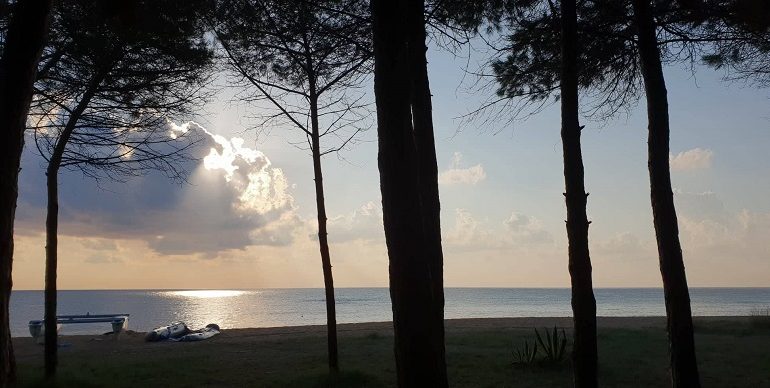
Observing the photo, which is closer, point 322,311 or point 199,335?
point 199,335

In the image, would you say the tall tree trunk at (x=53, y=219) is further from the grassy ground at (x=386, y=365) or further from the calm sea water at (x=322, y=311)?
the calm sea water at (x=322, y=311)

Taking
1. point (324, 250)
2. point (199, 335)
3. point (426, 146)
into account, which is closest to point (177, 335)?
point (199, 335)

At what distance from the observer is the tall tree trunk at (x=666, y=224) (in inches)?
298

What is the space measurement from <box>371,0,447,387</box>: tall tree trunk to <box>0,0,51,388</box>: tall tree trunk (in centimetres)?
297

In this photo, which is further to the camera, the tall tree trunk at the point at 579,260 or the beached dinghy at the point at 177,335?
the beached dinghy at the point at 177,335

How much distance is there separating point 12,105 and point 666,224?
22.1ft

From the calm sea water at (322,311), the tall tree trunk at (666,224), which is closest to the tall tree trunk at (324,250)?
the tall tree trunk at (666,224)

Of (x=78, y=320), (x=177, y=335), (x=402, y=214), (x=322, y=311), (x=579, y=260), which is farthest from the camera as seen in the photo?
(x=322, y=311)

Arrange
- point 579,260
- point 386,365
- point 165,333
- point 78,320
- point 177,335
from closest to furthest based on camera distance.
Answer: point 579,260 < point 386,365 < point 165,333 < point 177,335 < point 78,320

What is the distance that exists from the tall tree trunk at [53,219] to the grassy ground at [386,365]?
0.75 m

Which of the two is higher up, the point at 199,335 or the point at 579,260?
the point at 579,260

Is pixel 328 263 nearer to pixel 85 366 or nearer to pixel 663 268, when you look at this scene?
pixel 663 268

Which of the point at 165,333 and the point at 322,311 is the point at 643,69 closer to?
the point at 165,333

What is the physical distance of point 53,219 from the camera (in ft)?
34.5
